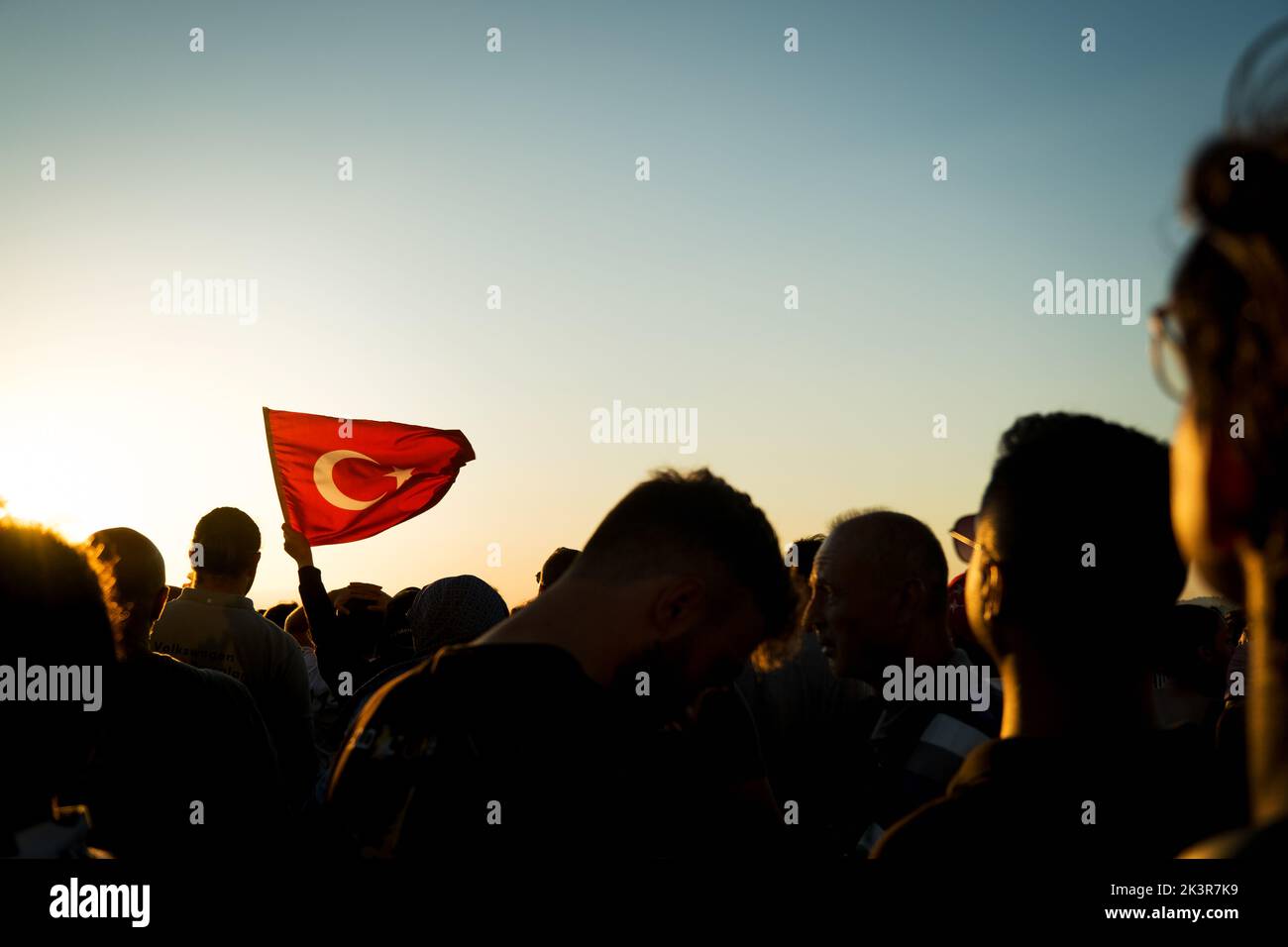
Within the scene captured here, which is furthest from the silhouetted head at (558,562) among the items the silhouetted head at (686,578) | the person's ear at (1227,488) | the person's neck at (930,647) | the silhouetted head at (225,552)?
the person's ear at (1227,488)

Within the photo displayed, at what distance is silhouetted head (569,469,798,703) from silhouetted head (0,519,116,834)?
35.2 inches

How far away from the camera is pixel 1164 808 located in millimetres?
1895

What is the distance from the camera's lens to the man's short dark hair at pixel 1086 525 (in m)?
2.10

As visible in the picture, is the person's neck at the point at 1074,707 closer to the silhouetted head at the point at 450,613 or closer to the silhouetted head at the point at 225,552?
the silhouetted head at the point at 450,613

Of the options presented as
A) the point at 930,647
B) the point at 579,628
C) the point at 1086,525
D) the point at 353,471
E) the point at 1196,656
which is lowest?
the point at 1196,656

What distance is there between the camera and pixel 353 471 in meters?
8.77

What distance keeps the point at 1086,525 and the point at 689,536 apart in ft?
3.01

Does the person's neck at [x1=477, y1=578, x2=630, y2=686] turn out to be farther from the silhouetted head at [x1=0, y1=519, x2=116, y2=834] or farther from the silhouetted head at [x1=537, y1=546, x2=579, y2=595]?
the silhouetted head at [x1=537, y1=546, x2=579, y2=595]

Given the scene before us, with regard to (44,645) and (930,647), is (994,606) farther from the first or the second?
(44,645)

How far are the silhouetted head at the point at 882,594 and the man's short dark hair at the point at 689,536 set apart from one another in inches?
52.1

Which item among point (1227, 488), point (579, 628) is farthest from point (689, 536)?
point (1227, 488)

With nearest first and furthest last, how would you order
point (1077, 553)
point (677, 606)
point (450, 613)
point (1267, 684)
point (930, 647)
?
1. point (1267, 684)
2. point (1077, 553)
3. point (677, 606)
4. point (930, 647)
5. point (450, 613)

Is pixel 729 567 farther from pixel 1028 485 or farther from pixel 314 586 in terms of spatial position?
pixel 314 586
